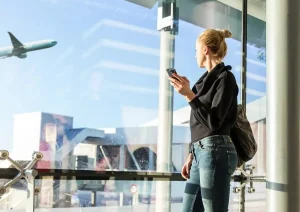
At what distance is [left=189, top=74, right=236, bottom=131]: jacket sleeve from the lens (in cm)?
217

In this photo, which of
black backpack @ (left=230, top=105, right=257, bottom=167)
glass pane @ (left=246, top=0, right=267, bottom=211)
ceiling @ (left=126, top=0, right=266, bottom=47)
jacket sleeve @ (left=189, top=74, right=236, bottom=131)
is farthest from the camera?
glass pane @ (left=246, top=0, right=267, bottom=211)

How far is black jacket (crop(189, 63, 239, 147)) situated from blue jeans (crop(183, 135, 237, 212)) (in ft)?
0.18

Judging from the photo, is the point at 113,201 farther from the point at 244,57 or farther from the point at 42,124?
the point at 244,57

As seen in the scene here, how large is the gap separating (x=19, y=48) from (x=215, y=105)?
1453 mm

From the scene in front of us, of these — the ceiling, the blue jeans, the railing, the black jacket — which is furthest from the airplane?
the ceiling

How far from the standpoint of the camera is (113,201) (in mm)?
3271

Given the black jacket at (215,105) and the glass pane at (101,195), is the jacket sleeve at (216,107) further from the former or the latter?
the glass pane at (101,195)

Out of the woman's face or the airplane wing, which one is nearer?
the woman's face

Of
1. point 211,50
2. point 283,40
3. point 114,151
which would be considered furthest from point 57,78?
point 283,40

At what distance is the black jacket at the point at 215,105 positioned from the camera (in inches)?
85.5

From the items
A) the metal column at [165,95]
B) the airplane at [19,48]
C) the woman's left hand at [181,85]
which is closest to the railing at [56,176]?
the metal column at [165,95]

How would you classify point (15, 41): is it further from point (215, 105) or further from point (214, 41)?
point (215, 105)

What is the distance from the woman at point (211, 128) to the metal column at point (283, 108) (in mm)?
844

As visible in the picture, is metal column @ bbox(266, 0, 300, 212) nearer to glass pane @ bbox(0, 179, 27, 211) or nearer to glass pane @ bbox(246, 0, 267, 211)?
glass pane @ bbox(246, 0, 267, 211)
